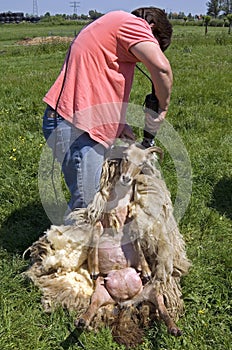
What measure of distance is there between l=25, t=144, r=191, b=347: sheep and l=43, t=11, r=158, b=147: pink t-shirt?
0.27 meters

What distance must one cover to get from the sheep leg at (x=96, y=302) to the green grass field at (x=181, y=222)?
132 millimetres

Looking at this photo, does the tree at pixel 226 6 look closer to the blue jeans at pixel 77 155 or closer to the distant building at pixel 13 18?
the distant building at pixel 13 18

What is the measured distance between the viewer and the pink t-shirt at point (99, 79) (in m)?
2.99

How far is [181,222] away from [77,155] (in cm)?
151

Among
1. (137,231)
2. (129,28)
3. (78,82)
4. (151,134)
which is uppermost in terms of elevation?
(129,28)

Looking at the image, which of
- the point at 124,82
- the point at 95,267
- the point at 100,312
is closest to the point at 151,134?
the point at 124,82

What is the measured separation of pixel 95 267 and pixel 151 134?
965 mm

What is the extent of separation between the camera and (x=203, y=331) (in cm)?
311

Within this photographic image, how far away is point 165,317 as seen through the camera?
3.01 meters

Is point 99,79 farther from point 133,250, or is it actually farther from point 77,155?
point 133,250

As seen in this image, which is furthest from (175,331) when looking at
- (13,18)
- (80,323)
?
(13,18)

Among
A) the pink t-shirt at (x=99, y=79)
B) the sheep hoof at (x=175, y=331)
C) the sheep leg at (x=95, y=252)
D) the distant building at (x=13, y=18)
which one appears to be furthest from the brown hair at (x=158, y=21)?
the distant building at (x=13, y=18)

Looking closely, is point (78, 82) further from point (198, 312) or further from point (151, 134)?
point (198, 312)

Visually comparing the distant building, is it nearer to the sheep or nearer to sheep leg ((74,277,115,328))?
the sheep
